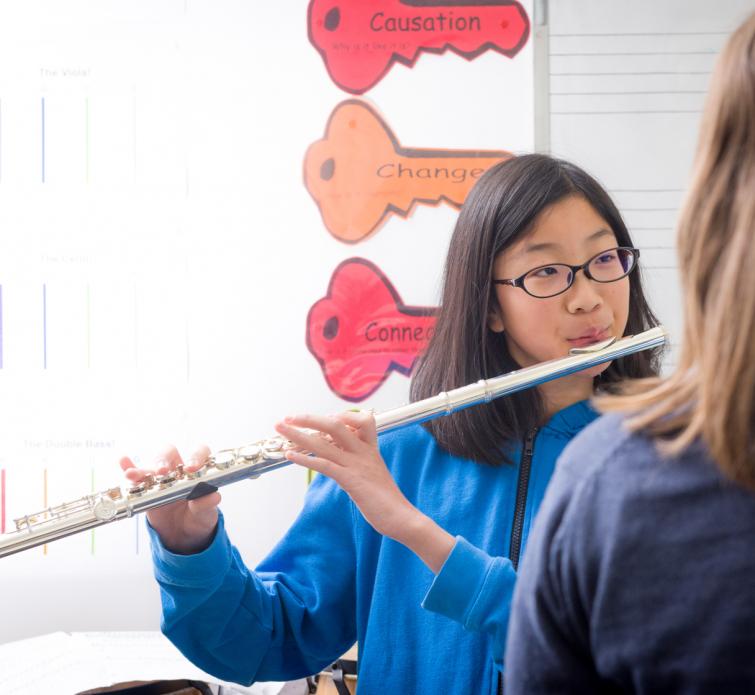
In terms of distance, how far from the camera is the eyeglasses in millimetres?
1099

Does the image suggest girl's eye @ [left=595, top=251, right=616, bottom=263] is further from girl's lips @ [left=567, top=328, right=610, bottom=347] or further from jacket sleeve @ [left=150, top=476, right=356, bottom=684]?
jacket sleeve @ [left=150, top=476, right=356, bottom=684]

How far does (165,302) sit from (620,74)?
3.81ft

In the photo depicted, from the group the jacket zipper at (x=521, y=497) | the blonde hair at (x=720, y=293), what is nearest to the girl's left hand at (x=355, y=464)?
the jacket zipper at (x=521, y=497)

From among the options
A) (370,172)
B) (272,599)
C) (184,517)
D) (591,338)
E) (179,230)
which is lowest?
(272,599)

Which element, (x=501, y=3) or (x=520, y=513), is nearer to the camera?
(x=520, y=513)

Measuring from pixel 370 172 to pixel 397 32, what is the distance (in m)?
0.32

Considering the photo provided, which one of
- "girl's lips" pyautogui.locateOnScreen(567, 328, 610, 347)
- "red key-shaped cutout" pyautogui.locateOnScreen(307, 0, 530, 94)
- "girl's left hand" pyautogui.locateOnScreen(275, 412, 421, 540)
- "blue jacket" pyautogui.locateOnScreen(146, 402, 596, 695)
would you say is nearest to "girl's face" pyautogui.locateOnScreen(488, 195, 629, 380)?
"girl's lips" pyautogui.locateOnScreen(567, 328, 610, 347)

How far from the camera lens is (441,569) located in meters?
0.91

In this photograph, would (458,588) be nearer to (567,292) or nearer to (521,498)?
(521,498)

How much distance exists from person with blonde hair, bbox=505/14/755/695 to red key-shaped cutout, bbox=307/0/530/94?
54.3 inches

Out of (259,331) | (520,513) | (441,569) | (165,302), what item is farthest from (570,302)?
(165,302)

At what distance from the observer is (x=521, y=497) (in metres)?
1.08

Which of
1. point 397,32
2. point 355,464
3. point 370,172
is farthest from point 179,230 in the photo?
point 355,464

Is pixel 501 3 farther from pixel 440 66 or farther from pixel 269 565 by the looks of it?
pixel 269 565
